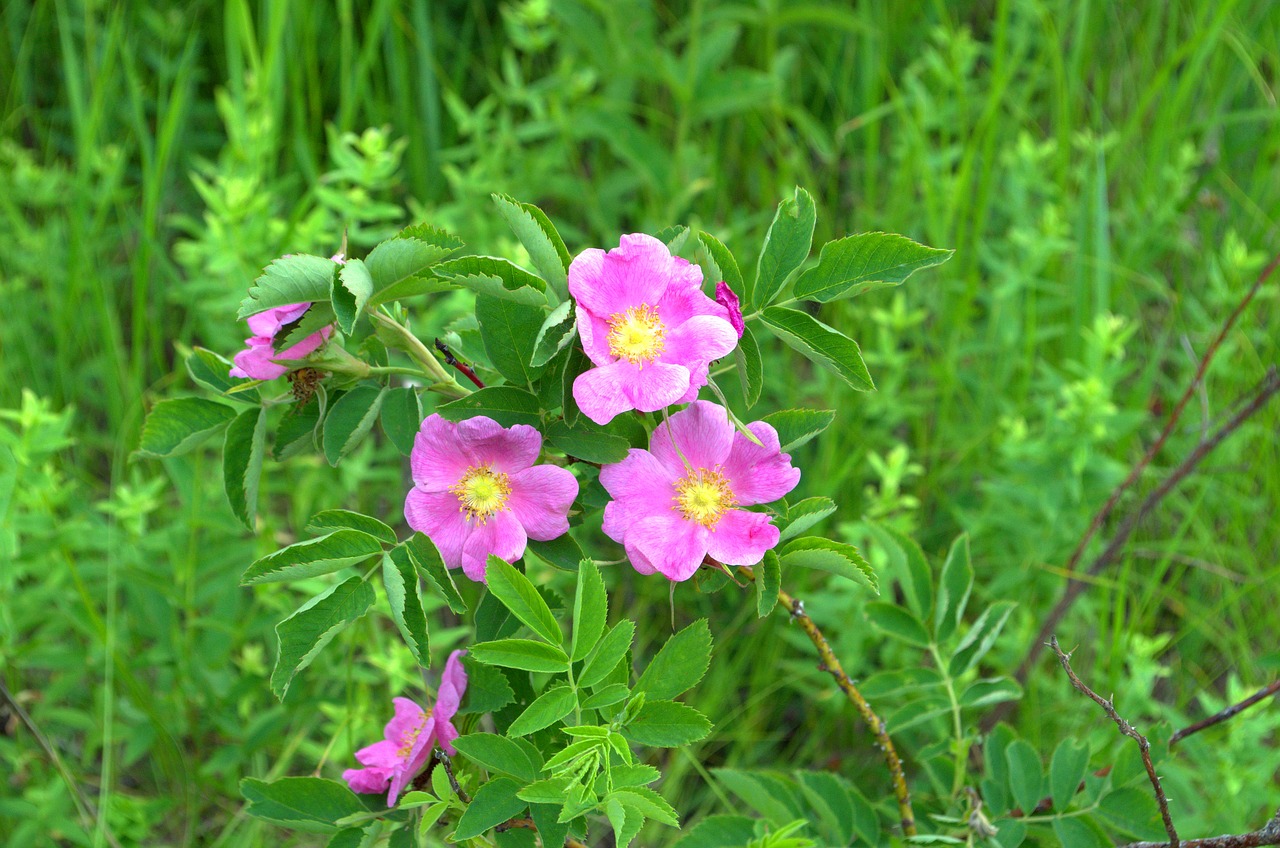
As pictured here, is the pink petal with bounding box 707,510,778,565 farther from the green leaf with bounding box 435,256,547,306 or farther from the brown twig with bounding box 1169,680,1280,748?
the brown twig with bounding box 1169,680,1280,748

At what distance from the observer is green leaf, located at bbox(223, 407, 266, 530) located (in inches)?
37.1

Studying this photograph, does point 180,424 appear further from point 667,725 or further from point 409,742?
point 667,725

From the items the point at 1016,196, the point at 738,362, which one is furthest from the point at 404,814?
the point at 1016,196

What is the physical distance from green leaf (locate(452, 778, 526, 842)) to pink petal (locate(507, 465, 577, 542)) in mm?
207

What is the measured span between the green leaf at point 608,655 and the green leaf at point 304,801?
28 cm

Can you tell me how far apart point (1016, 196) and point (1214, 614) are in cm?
92

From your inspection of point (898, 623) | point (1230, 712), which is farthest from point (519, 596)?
point (1230, 712)

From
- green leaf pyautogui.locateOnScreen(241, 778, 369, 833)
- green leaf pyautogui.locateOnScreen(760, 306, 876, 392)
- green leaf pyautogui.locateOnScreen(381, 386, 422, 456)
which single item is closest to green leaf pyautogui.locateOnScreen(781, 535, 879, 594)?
green leaf pyautogui.locateOnScreen(760, 306, 876, 392)

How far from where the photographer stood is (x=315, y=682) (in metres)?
1.73

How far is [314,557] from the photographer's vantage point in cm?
84

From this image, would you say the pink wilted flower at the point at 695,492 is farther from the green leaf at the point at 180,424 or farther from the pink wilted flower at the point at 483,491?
the green leaf at the point at 180,424

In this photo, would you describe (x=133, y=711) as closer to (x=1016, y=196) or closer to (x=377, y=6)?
(x=377, y=6)

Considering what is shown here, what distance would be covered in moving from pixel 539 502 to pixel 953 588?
1.94 feet

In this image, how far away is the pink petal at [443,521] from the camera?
2.86 feet
